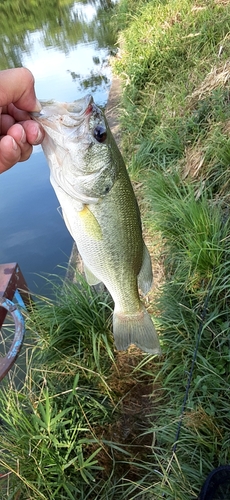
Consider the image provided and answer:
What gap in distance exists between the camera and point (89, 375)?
2.76 metres

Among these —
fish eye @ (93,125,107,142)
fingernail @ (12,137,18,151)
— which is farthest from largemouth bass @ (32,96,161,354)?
fingernail @ (12,137,18,151)

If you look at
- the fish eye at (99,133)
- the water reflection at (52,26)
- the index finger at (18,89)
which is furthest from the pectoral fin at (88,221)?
the water reflection at (52,26)

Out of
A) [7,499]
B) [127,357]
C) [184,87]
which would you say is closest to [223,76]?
[184,87]

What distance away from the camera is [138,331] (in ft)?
6.70

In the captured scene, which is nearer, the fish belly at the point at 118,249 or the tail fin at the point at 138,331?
the fish belly at the point at 118,249

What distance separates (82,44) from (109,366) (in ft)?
42.7

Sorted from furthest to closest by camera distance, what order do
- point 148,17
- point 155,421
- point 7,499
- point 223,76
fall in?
point 148,17
point 223,76
point 155,421
point 7,499

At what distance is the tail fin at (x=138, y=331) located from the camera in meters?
2.03

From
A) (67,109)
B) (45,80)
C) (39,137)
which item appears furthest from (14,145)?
(45,80)

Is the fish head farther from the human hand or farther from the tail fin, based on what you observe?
the tail fin

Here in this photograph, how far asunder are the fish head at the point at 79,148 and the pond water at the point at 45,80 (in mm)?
2036

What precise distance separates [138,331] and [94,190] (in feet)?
2.48

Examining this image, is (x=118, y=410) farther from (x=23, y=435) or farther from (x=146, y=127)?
(x=146, y=127)

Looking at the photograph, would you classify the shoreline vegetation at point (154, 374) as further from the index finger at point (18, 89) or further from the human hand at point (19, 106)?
the index finger at point (18, 89)
